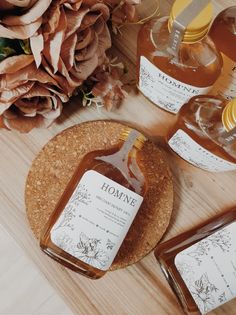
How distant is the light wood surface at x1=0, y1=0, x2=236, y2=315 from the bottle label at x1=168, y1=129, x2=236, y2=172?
0.09 ft

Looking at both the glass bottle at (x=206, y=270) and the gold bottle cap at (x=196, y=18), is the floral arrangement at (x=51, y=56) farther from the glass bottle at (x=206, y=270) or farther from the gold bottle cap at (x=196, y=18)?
the glass bottle at (x=206, y=270)

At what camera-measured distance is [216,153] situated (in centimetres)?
61

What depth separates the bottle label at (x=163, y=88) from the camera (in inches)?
24.2

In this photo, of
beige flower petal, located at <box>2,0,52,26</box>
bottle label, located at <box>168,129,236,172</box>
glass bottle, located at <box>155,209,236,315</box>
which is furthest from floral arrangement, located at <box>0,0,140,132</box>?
glass bottle, located at <box>155,209,236,315</box>

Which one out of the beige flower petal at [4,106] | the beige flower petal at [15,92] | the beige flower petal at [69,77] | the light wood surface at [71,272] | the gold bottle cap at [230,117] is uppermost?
the gold bottle cap at [230,117]

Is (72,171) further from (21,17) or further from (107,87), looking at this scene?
(21,17)

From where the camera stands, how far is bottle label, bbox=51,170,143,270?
581 millimetres

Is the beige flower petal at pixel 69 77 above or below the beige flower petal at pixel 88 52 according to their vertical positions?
below

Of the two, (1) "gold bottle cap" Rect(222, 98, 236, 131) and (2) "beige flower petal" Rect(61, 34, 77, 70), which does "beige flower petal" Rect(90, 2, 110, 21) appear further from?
(1) "gold bottle cap" Rect(222, 98, 236, 131)

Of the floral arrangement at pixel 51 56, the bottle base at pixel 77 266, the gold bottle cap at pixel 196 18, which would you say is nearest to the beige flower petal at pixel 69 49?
the floral arrangement at pixel 51 56

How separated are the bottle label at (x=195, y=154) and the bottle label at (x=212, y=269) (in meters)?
0.08

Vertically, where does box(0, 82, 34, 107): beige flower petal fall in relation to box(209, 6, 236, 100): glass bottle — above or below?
below

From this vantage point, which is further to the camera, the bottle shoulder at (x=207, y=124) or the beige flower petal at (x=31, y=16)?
the bottle shoulder at (x=207, y=124)

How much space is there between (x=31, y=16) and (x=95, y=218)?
242 mm
